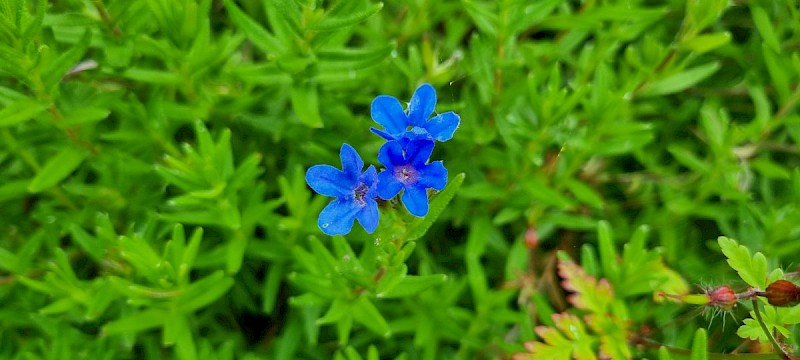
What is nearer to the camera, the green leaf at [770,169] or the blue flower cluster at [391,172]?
the blue flower cluster at [391,172]

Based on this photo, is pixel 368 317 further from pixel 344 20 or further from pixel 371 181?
pixel 344 20

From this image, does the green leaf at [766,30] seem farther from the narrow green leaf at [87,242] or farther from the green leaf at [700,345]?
the narrow green leaf at [87,242]

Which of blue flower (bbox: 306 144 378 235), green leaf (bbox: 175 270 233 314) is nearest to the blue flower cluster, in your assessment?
blue flower (bbox: 306 144 378 235)

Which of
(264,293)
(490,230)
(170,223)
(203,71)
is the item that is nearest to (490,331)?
(490,230)

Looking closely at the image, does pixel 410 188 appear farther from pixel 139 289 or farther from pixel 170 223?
pixel 170 223

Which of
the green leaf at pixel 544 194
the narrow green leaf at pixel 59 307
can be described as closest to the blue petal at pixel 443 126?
the green leaf at pixel 544 194

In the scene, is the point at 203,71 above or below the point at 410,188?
below

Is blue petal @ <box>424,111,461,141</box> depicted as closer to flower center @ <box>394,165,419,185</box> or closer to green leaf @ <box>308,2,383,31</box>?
flower center @ <box>394,165,419,185</box>
